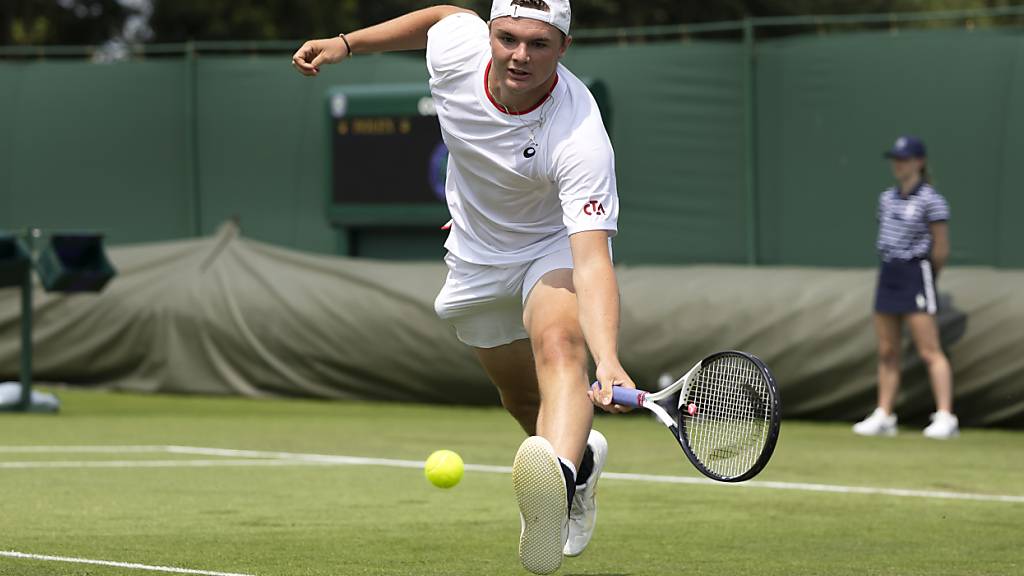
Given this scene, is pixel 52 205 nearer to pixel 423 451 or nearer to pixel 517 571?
pixel 423 451

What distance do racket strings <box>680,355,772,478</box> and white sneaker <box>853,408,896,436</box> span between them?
6668 millimetres

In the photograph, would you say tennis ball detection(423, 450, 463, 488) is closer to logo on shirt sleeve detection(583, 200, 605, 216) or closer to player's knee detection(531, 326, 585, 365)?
player's knee detection(531, 326, 585, 365)

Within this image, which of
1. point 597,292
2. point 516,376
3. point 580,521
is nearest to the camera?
point 597,292

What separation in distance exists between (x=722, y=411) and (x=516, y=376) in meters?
1.17

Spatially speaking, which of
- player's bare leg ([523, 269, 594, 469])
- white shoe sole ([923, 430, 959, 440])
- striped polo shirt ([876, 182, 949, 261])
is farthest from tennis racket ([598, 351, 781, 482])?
striped polo shirt ([876, 182, 949, 261])

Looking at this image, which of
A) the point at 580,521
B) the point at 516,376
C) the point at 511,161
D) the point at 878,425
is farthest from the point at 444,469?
the point at 878,425

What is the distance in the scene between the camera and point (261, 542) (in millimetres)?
6785

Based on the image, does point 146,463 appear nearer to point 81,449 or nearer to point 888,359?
point 81,449

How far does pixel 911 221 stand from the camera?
38.8 ft

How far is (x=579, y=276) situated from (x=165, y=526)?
2.68m

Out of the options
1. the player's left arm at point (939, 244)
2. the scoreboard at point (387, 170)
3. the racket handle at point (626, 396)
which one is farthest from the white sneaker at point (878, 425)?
the racket handle at point (626, 396)

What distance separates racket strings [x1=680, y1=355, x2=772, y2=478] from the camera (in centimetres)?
502

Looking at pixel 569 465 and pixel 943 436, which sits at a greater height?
pixel 569 465

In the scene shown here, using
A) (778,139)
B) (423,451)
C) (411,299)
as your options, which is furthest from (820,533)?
(778,139)
